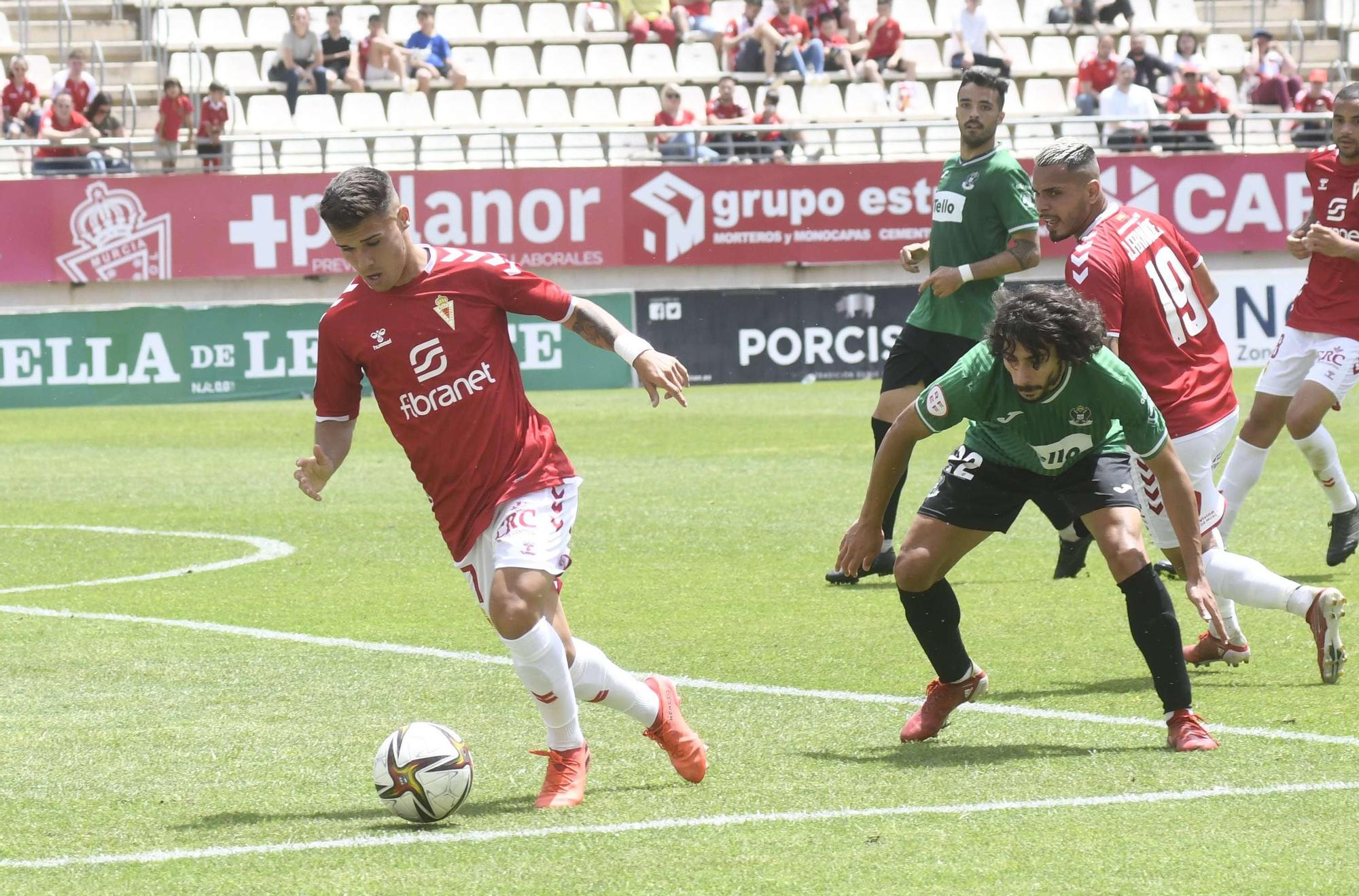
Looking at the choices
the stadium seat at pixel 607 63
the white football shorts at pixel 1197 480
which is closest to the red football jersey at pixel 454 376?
the white football shorts at pixel 1197 480

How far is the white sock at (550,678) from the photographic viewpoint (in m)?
5.54

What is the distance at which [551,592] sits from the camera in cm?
563

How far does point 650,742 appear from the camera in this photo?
253 inches

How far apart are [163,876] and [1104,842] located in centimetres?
235

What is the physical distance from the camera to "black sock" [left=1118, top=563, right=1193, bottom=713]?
597 centimetres

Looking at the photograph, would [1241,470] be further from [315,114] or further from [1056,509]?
[315,114]

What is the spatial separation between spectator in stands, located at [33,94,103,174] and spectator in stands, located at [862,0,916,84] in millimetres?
11032

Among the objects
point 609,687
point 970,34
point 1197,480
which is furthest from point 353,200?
point 970,34

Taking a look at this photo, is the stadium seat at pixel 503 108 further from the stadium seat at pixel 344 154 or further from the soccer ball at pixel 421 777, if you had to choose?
the soccer ball at pixel 421 777

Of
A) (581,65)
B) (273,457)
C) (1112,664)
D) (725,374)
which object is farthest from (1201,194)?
(1112,664)

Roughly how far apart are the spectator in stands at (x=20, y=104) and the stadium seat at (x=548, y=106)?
Answer: 6.88 meters

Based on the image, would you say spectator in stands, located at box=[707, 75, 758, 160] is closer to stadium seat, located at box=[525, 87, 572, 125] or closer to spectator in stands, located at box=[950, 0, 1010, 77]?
stadium seat, located at box=[525, 87, 572, 125]

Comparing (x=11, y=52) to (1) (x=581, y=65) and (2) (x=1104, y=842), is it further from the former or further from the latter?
(2) (x=1104, y=842)

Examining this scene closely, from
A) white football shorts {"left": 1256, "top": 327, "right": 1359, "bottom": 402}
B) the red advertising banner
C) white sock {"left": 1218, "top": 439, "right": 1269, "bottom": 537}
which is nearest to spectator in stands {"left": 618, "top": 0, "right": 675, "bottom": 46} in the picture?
the red advertising banner
